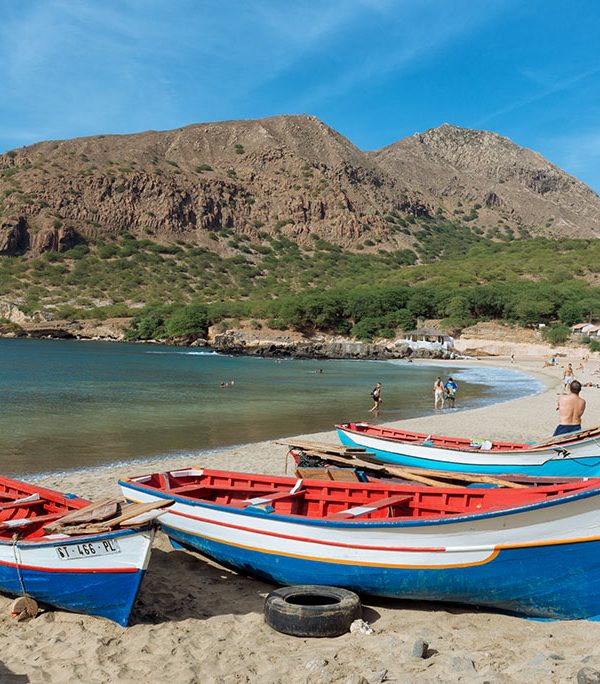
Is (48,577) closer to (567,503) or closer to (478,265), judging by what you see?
(567,503)

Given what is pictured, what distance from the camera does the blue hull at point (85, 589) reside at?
6199 millimetres

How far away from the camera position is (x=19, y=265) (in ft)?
434

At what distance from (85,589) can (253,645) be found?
1872 mm

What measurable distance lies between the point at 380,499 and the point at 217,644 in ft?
9.95

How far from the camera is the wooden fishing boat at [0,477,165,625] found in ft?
19.8

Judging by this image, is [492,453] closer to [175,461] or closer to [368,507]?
[368,507]

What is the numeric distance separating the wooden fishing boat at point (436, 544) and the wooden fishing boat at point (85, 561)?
5.02 ft

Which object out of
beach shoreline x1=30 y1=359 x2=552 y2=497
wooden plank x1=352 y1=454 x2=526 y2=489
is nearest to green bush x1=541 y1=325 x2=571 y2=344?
beach shoreline x1=30 y1=359 x2=552 y2=497

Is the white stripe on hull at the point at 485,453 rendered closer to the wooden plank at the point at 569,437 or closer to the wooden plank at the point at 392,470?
the wooden plank at the point at 569,437

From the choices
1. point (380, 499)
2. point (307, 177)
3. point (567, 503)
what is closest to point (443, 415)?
point (380, 499)

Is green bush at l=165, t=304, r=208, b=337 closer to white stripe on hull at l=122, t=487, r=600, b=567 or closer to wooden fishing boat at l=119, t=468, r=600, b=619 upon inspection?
wooden fishing boat at l=119, t=468, r=600, b=619

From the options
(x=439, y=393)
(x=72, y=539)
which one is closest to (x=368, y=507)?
(x=72, y=539)

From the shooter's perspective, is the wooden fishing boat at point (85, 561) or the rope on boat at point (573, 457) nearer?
the wooden fishing boat at point (85, 561)

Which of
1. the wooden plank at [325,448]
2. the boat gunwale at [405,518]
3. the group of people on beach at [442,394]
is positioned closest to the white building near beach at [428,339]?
the group of people on beach at [442,394]
